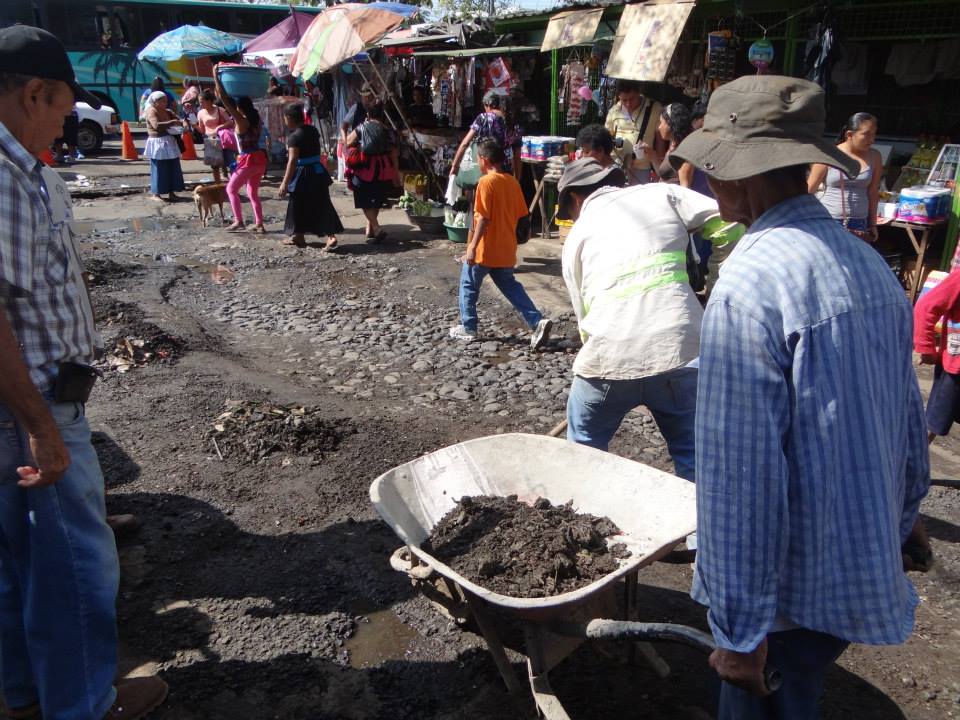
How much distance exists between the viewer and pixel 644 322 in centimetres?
303

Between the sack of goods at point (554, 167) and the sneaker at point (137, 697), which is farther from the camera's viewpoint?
the sack of goods at point (554, 167)

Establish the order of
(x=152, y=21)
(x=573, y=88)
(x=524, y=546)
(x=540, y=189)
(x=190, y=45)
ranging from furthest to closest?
1. (x=152, y=21)
2. (x=190, y=45)
3. (x=573, y=88)
4. (x=540, y=189)
5. (x=524, y=546)

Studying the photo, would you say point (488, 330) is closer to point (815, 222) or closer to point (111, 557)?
point (111, 557)

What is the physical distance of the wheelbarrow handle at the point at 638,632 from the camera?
1987mm

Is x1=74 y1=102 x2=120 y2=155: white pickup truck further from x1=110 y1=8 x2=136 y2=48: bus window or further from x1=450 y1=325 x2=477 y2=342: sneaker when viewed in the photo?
x1=450 y1=325 x2=477 y2=342: sneaker

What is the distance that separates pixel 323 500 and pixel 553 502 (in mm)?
1601

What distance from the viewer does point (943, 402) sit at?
414cm

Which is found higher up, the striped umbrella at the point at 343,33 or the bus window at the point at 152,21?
the bus window at the point at 152,21

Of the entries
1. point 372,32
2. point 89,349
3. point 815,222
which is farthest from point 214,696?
point 372,32

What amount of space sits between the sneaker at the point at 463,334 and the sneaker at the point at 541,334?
0.56m

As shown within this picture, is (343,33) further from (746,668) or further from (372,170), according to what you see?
(746,668)

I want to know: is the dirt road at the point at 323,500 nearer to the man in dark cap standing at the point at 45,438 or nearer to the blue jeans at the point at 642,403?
the man in dark cap standing at the point at 45,438

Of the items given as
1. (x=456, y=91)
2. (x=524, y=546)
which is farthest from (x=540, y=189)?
(x=524, y=546)

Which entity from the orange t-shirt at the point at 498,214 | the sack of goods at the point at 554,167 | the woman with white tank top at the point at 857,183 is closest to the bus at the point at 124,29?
the sack of goods at the point at 554,167
